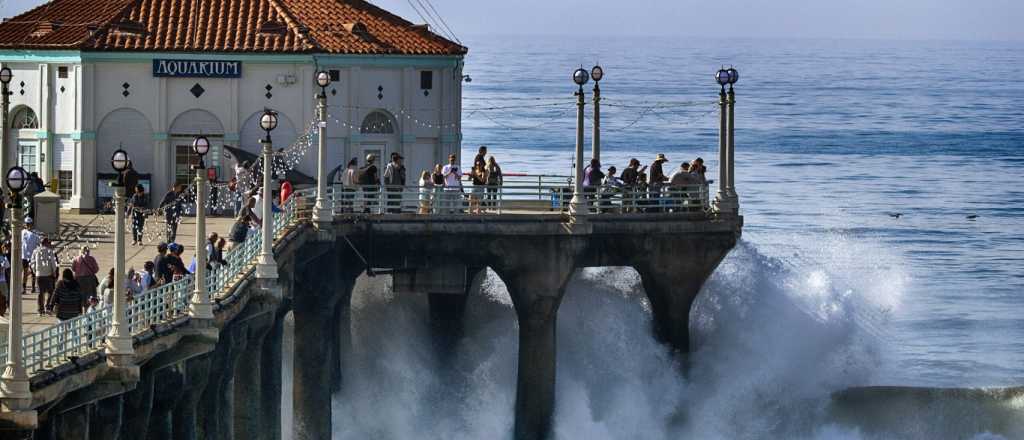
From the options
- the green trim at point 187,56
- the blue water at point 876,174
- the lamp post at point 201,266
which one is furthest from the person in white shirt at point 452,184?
the lamp post at point 201,266

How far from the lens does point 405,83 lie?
213 ft

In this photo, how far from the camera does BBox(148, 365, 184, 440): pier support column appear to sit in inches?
1716

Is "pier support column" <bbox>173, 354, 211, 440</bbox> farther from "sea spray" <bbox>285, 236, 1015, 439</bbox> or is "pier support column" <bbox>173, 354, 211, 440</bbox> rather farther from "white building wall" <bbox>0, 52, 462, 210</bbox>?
"white building wall" <bbox>0, 52, 462, 210</bbox>

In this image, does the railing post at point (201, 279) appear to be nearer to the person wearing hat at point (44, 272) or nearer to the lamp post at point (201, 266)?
the lamp post at point (201, 266)

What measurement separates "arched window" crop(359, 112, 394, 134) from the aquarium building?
34 mm

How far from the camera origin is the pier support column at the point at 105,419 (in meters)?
40.1

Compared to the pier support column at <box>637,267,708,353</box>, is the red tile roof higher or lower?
higher

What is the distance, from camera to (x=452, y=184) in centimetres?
5762

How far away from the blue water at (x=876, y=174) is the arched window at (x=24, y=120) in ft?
50.0

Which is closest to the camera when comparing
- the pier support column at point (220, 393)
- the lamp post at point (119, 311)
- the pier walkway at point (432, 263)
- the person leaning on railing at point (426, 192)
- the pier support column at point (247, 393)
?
the lamp post at point (119, 311)

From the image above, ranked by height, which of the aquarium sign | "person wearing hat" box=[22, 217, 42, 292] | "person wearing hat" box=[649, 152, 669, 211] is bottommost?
"person wearing hat" box=[22, 217, 42, 292]

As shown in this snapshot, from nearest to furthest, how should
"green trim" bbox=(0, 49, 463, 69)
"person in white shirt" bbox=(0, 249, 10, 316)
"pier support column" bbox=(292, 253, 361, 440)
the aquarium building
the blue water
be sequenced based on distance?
"person in white shirt" bbox=(0, 249, 10, 316)
"pier support column" bbox=(292, 253, 361, 440)
"green trim" bbox=(0, 49, 463, 69)
the aquarium building
the blue water

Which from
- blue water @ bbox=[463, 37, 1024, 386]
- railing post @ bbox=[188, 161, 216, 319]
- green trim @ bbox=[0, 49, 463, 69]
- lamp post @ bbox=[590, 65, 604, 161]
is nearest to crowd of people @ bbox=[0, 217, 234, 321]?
railing post @ bbox=[188, 161, 216, 319]

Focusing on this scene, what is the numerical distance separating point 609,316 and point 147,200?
10736 mm
